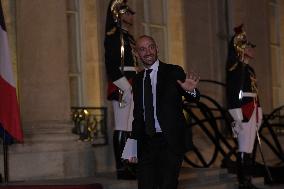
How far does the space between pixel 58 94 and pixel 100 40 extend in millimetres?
1880

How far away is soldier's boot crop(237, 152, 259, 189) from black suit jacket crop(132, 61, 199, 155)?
456 centimetres

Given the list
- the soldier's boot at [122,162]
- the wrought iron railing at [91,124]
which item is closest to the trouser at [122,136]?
the soldier's boot at [122,162]

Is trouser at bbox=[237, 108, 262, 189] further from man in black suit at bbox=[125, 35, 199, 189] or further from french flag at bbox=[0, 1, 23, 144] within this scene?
man in black suit at bbox=[125, 35, 199, 189]

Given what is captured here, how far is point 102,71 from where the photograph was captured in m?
13.4

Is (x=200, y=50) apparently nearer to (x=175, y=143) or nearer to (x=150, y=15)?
(x=150, y=15)

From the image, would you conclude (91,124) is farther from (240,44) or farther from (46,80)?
(240,44)

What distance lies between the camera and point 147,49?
754 centimetres

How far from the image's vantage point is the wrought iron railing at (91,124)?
12929mm

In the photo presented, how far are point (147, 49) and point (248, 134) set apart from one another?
4.78 metres

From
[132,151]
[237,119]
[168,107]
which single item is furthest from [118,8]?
[168,107]

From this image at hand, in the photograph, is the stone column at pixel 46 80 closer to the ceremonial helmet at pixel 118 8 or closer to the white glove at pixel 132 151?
the ceremonial helmet at pixel 118 8

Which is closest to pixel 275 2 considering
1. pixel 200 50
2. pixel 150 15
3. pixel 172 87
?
pixel 200 50

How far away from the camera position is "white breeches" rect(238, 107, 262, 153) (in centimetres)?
1199

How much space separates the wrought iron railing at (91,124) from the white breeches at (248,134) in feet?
7.04
